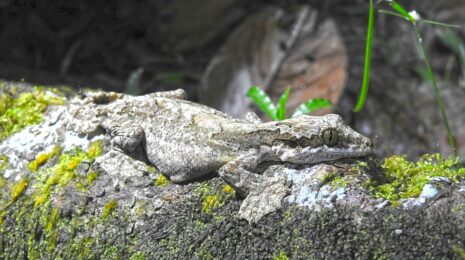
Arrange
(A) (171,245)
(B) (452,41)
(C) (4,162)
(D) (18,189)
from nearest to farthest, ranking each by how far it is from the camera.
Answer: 1. (A) (171,245)
2. (D) (18,189)
3. (C) (4,162)
4. (B) (452,41)

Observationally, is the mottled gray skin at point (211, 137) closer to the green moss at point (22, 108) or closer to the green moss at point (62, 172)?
the green moss at point (62, 172)

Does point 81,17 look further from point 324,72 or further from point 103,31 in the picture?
point 324,72

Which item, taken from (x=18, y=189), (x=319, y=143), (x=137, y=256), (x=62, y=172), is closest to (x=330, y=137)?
(x=319, y=143)

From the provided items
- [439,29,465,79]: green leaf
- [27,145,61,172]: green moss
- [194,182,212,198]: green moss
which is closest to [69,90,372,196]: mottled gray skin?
[194,182,212,198]: green moss

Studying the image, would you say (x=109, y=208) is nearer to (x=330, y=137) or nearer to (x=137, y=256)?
Answer: (x=137, y=256)

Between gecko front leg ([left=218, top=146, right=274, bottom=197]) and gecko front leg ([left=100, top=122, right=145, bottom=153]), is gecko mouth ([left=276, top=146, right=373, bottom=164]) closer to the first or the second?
gecko front leg ([left=218, top=146, right=274, bottom=197])

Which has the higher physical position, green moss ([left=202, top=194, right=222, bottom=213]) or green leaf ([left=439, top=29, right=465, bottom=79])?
green leaf ([left=439, top=29, right=465, bottom=79])
